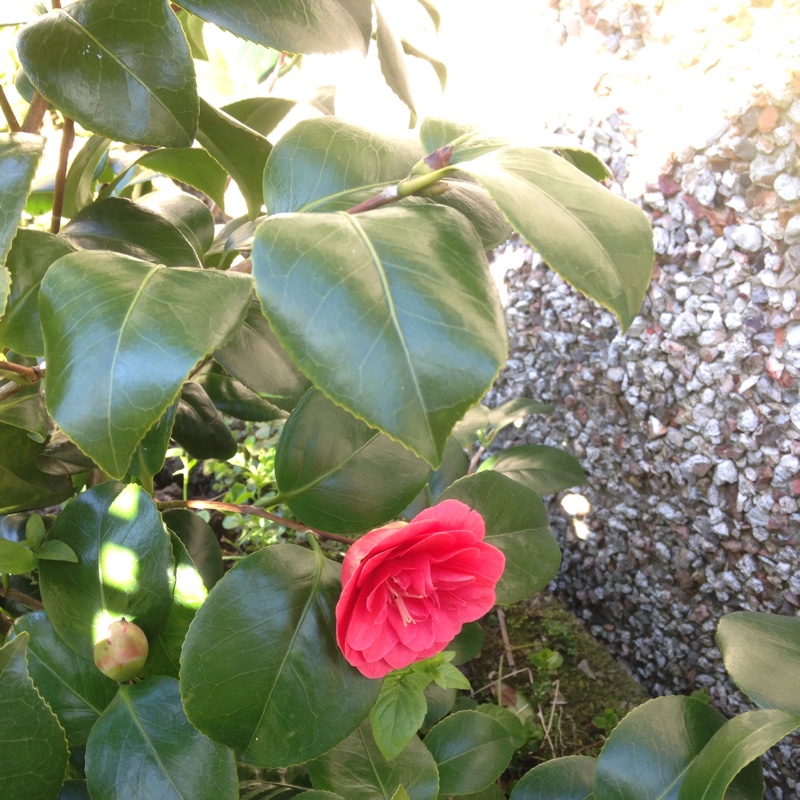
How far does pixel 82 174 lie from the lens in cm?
88

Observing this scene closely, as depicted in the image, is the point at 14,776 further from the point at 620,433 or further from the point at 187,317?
the point at 620,433

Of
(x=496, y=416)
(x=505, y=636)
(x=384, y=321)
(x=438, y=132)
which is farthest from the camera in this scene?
(x=505, y=636)

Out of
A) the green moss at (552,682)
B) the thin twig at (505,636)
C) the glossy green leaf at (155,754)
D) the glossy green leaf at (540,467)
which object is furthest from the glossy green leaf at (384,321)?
the thin twig at (505,636)

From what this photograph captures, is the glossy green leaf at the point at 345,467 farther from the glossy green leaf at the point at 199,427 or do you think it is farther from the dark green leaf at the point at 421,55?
the dark green leaf at the point at 421,55

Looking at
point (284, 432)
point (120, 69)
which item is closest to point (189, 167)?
point (120, 69)

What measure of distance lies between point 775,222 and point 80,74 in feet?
3.21

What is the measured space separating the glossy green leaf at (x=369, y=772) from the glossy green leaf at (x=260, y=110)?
29.3 inches

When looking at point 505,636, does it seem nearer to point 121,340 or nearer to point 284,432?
point 284,432

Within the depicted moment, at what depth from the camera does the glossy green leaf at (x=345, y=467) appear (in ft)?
2.42

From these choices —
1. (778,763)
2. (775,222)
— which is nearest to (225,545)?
(778,763)

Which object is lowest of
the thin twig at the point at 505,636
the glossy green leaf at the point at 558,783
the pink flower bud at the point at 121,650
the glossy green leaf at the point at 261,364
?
the thin twig at the point at 505,636

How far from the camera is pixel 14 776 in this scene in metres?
0.66

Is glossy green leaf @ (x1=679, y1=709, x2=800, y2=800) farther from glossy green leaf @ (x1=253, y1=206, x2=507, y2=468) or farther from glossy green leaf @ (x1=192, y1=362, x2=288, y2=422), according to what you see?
glossy green leaf @ (x1=192, y1=362, x2=288, y2=422)

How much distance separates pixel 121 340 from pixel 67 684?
47 cm
